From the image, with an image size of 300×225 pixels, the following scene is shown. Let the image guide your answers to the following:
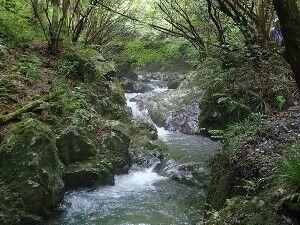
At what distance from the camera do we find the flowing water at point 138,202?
23.2ft

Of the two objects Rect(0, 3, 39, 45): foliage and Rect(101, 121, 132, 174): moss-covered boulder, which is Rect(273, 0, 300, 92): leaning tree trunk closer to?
Rect(101, 121, 132, 174): moss-covered boulder

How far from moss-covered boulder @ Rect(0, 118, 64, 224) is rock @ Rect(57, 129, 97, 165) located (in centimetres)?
86

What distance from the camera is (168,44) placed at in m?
22.6

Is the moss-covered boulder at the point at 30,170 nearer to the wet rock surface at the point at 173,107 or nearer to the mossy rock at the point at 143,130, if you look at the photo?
the mossy rock at the point at 143,130

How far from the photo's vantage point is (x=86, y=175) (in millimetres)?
8383

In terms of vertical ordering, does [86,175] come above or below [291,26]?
below

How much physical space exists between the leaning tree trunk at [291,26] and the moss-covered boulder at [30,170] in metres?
5.08

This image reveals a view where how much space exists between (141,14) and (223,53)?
7.60m

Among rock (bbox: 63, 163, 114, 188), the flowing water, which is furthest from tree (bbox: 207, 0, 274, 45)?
rock (bbox: 63, 163, 114, 188)

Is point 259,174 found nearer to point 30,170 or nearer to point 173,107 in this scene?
A: point 30,170

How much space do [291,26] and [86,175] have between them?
6146mm

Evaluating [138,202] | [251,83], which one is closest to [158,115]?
[251,83]

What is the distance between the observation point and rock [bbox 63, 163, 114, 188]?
27.1 feet

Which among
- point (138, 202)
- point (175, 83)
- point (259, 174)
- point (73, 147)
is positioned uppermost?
point (175, 83)
